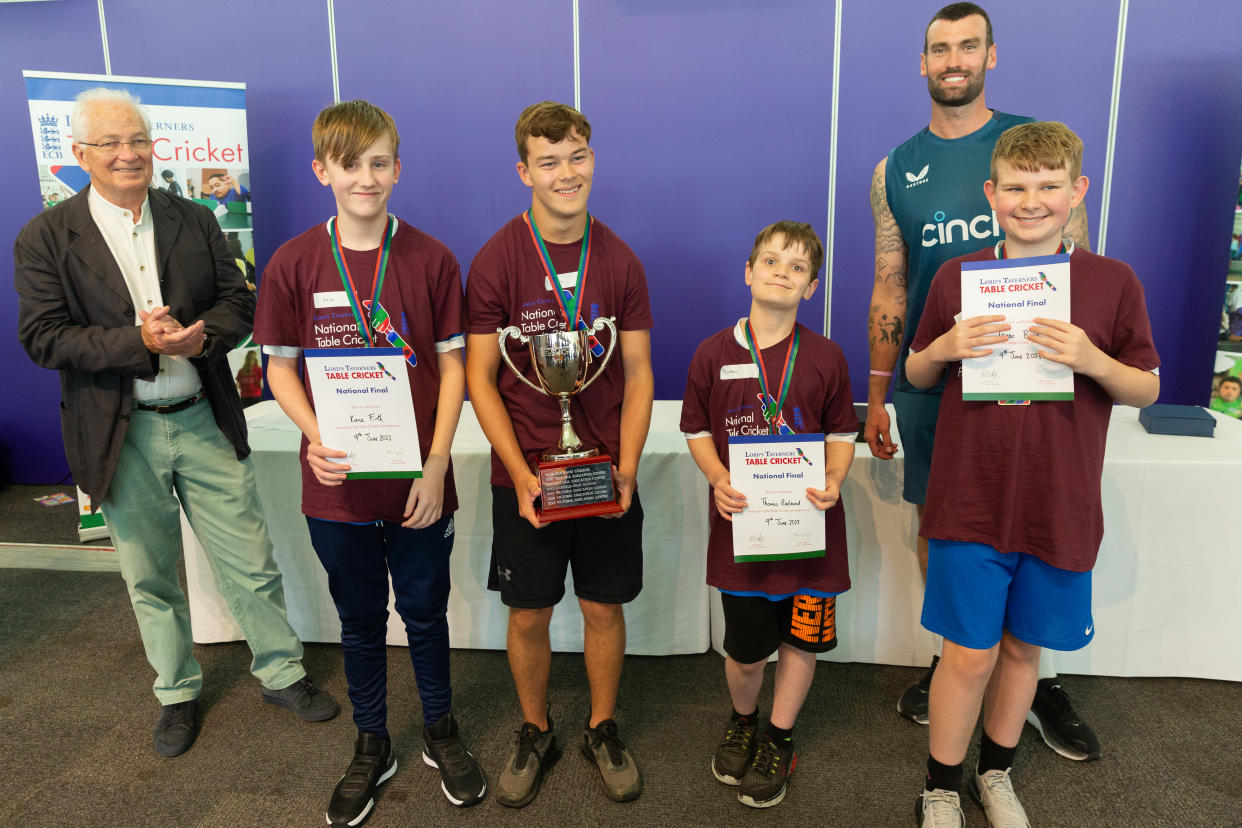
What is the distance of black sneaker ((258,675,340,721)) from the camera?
7.54 feet

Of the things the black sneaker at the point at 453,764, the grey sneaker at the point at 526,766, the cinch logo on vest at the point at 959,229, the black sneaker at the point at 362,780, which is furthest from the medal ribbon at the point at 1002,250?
the black sneaker at the point at 362,780

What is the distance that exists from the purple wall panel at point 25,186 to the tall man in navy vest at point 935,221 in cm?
416

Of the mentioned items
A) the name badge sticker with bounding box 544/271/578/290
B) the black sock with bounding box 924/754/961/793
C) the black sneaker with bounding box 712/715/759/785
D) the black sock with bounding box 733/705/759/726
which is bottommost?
the black sneaker with bounding box 712/715/759/785

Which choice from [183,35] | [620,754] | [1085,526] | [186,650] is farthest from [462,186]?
[1085,526]

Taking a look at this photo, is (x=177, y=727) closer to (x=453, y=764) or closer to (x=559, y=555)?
(x=453, y=764)

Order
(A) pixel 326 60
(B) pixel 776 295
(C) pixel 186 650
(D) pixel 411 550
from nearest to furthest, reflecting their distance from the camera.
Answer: (B) pixel 776 295, (D) pixel 411 550, (C) pixel 186 650, (A) pixel 326 60

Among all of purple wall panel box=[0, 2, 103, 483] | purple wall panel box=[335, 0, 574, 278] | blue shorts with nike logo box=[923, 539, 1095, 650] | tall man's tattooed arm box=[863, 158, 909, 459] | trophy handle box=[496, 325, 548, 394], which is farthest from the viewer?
purple wall panel box=[0, 2, 103, 483]

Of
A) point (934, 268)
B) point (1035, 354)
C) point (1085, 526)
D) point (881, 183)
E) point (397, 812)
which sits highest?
point (881, 183)

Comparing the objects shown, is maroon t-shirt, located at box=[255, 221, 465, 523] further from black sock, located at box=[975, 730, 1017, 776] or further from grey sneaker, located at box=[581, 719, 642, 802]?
black sock, located at box=[975, 730, 1017, 776]

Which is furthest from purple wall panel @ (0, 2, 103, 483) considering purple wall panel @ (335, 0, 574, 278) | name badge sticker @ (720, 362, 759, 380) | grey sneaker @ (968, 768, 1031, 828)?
grey sneaker @ (968, 768, 1031, 828)

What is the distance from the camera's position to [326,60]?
12.6 ft

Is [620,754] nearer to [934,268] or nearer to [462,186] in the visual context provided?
[934,268]

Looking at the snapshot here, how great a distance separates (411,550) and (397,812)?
66cm

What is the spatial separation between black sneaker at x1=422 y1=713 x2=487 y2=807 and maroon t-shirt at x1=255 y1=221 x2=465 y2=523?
24.5 inches
